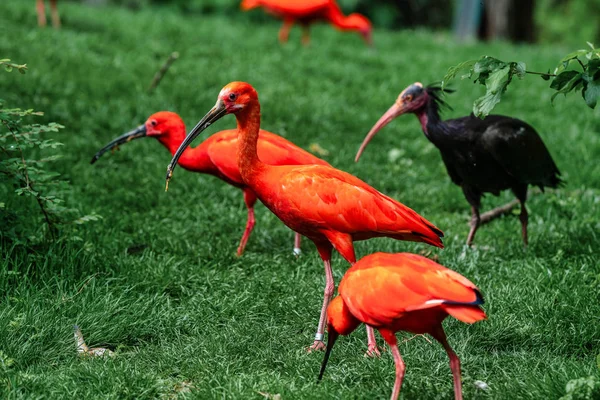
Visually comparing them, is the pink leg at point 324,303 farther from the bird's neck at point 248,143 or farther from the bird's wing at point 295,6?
the bird's wing at point 295,6

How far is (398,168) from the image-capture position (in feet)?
25.7

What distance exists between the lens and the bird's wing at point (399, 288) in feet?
10.9

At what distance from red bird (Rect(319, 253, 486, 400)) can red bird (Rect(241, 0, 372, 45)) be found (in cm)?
866

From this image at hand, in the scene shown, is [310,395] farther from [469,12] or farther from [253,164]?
[469,12]

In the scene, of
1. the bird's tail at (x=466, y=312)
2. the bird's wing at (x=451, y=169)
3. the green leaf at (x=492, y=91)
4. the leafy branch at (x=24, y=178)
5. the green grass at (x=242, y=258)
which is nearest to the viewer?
the bird's tail at (x=466, y=312)

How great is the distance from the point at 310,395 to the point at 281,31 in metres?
9.37

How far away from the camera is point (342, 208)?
14.1 ft

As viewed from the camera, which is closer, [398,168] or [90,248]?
[90,248]

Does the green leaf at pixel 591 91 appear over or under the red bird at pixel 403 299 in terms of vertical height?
over

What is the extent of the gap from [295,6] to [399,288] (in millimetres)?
8930

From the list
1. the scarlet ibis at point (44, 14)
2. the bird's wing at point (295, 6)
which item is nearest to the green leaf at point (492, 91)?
the bird's wing at point (295, 6)

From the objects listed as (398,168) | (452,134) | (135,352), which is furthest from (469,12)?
(135,352)

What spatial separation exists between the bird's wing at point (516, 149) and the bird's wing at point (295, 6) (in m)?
6.41

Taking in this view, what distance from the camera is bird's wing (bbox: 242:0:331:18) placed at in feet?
38.5
